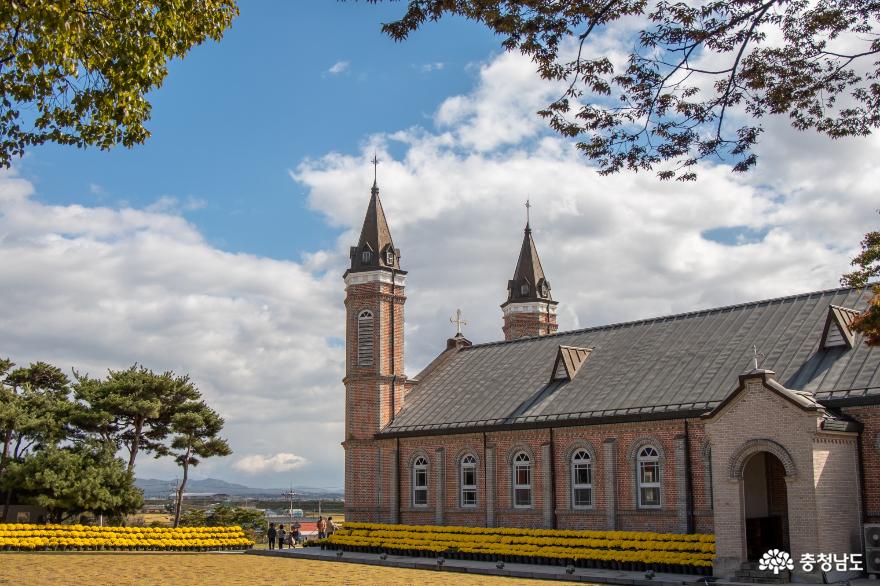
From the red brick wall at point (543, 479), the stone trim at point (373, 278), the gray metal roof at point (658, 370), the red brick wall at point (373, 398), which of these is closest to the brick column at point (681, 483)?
the red brick wall at point (543, 479)

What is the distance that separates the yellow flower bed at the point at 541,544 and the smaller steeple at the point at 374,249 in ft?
37.2

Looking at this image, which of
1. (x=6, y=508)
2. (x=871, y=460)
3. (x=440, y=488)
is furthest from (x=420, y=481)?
(x=871, y=460)

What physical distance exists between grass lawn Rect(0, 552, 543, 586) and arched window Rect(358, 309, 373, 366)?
9.87m

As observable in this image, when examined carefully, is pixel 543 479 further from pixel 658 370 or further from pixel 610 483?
pixel 658 370

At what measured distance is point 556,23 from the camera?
11.4 metres

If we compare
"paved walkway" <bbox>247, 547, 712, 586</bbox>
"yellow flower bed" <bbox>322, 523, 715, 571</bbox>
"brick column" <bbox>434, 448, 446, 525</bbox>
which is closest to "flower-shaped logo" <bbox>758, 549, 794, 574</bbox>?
"paved walkway" <bbox>247, 547, 712, 586</bbox>

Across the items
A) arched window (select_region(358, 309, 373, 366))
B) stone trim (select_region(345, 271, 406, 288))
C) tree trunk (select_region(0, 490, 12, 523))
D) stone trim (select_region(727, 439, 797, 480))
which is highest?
stone trim (select_region(345, 271, 406, 288))

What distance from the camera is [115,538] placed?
1443 inches

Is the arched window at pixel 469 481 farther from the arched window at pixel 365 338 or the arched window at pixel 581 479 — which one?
the arched window at pixel 365 338

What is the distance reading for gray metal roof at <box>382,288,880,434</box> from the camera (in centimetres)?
2722

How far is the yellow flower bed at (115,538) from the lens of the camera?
34.8m

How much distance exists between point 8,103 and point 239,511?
124 feet

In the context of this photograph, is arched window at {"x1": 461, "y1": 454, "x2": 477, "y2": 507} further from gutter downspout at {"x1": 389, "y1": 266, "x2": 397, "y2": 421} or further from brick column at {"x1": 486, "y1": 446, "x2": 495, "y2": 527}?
gutter downspout at {"x1": 389, "y1": 266, "x2": 397, "y2": 421}

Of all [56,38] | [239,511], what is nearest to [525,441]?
→ [239,511]
